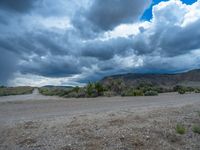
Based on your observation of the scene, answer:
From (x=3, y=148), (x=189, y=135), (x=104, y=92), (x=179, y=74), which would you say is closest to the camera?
(x=3, y=148)

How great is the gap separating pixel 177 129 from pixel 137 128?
1727 millimetres

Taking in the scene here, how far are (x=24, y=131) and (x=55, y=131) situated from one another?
4.69ft

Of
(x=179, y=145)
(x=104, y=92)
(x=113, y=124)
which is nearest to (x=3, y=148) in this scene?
(x=113, y=124)

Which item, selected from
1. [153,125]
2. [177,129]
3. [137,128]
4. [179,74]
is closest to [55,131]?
[137,128]

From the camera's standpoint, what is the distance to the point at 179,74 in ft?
415

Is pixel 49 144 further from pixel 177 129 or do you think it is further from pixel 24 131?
pixel 177 129

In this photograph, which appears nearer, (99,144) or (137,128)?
(99,144)

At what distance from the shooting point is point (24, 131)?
9734mm

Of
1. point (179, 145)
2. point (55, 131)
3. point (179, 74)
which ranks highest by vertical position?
point (179, 74)

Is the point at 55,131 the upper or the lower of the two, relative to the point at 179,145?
upper

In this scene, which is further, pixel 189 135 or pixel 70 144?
pixel 189 135

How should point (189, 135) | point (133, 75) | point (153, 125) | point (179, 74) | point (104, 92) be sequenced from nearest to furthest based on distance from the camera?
point (189, 135), point (153, 125), point (104, 92), point (179, 74), point (133, 75)

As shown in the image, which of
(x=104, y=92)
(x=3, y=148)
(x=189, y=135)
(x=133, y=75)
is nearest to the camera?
(x=3, y=148)

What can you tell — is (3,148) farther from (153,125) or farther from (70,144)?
(153,125)
